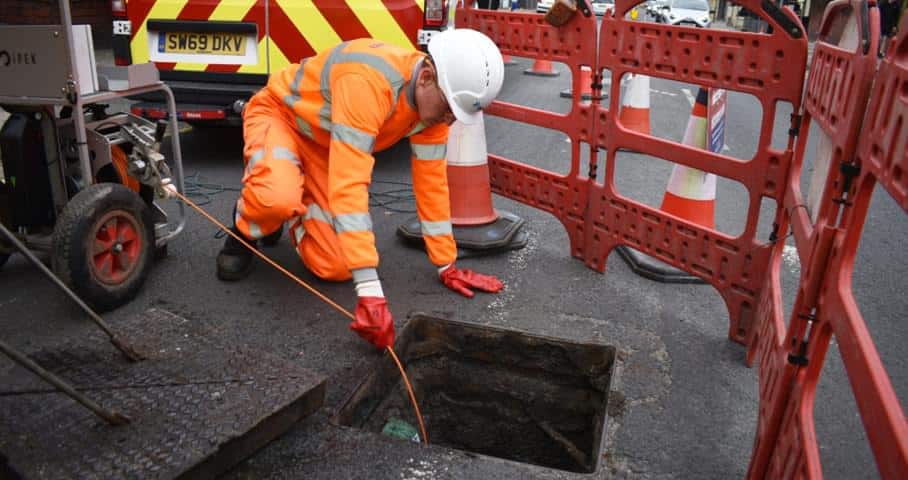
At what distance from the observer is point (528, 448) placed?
3098mm

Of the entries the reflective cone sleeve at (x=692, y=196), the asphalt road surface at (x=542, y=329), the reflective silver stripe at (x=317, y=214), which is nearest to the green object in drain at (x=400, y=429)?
the asphalt road surface at (x=542, y=329)

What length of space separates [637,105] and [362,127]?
15.3ft

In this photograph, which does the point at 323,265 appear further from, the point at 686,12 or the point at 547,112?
the point at 686,12

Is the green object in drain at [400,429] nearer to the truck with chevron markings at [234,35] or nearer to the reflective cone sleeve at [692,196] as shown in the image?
the reflective cone sleeve at [692,196]

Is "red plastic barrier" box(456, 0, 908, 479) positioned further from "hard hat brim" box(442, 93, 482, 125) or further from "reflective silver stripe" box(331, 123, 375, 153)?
"reflective silver stripe" box(331, 123, 375, 153)

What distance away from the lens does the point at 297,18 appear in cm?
511

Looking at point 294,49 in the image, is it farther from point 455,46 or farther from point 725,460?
point 725,460

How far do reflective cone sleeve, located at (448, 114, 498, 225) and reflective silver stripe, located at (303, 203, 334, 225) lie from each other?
2.96 feet

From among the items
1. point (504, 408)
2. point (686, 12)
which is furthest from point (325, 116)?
point (686, 12)

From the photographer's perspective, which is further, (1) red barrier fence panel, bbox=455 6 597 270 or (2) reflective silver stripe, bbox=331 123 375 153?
(1) red barrier fence panel, bbox=455 6 597 270

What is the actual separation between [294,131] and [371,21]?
1.89m

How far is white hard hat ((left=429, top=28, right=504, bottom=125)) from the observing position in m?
2.84

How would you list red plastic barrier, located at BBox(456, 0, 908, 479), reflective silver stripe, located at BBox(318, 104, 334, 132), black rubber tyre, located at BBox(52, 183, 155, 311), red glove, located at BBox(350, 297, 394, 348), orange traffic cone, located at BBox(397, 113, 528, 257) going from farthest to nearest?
1. orange traffic cone, located at BBox(397, 113, 528, 257)
2. reflective silver stripe, located at BBox(318, 104, 334, 132)
3. black rubber tyre, located at BBox(52, 183, 155, 311)
4. red glove, located at BBox(350, 297, 394, 348)
5. red plastic barrier, located at BBox(456, 0, 908, 479)

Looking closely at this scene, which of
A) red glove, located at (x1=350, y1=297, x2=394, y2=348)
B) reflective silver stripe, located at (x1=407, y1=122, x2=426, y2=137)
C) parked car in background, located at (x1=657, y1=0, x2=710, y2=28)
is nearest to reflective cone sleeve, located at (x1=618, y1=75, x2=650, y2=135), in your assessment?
reflective silver stripe, located at (x1=407, y1=122, x2=426, y2=137)
